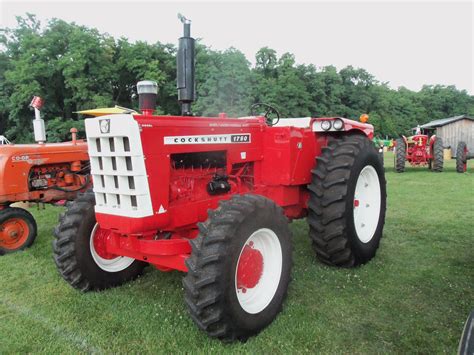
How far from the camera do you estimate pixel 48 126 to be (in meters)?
25.9

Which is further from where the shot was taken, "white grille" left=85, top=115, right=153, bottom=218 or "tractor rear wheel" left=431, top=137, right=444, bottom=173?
"tractor rear wheel" left=431, top=137, right=444, bottom=173

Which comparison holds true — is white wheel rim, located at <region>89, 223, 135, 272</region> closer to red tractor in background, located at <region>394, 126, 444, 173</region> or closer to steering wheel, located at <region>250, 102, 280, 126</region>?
steering wheel, located at <region>250, 102, 280, 126</region>

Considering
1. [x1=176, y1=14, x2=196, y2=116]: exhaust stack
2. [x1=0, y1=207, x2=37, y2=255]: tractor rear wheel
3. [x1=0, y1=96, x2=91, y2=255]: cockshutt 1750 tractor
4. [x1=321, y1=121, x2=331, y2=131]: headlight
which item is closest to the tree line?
[x1=0, y1=96, x2=91, y2=255]: cockshutt 1750 tractor

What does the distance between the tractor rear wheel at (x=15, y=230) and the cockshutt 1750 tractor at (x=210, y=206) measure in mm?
2249

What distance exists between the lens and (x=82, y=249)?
3.46 meters

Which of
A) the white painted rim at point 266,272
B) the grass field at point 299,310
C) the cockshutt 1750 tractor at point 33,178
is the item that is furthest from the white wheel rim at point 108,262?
the cockshutt 1750 tractor at point 33,178

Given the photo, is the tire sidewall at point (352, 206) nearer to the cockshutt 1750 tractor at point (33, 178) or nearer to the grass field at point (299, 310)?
the grass field at point (299, 310)

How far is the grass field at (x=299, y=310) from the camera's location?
2781 mm

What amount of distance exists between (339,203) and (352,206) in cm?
21

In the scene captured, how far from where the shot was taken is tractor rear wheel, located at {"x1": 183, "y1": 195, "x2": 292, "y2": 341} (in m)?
2.60

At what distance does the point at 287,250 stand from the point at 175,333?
106cm

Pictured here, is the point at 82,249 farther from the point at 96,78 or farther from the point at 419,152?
the point at 96,78

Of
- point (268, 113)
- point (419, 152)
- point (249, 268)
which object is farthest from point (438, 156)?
point (249, 268)

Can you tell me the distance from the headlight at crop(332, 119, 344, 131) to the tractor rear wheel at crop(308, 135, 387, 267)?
207 mm
